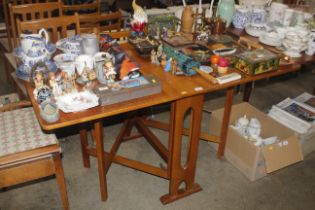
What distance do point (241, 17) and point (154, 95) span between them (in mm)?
1175

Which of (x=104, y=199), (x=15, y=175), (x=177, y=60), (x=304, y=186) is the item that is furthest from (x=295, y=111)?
(x=15, y=175)

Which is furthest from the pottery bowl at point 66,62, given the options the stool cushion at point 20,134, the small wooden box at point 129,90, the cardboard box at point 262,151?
the cardboard box at point 262,151

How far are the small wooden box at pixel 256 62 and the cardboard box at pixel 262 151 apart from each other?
0.53 m

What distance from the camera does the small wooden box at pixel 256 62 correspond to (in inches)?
68.0

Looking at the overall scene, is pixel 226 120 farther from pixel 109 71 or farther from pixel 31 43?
pixel 31 43

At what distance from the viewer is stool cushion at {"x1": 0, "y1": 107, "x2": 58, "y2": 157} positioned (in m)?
1.58

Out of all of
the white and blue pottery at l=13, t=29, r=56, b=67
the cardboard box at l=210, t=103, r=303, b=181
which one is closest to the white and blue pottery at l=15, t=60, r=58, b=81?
the white and blue pottery at l=13, t=29, r=56, b=67

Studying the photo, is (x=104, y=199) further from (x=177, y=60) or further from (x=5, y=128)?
(x=177, y=60)

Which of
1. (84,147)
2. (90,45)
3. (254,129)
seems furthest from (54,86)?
(254,129)

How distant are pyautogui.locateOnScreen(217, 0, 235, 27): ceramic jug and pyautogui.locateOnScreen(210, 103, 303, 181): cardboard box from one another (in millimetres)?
670

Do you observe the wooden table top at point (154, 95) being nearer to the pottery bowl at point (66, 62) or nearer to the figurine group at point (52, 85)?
the figurine group at point (52, 85)

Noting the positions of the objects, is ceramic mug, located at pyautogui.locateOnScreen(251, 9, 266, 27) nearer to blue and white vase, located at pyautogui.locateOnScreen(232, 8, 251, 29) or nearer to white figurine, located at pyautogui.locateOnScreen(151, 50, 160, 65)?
blue and white vase, located at pyautogui.locateOnScreen(232, 8, 251, 29)

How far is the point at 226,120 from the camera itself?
2193 millimetres

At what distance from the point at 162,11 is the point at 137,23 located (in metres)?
0.43
